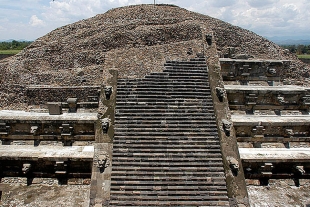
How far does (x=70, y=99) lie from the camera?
12.1 meters

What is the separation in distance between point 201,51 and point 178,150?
20.0 ft

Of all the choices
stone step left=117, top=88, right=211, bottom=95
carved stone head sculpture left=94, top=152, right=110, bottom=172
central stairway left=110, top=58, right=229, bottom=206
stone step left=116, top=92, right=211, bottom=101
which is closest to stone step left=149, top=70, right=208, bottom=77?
central stairway left=110, top=58, right=229, bottom=206

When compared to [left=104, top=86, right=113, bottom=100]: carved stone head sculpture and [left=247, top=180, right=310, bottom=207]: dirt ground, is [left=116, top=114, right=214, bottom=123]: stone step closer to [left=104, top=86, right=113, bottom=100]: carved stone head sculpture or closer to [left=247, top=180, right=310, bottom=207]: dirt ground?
[left=104, top=86, right=113, bottom=100]: carved stone head sculpture

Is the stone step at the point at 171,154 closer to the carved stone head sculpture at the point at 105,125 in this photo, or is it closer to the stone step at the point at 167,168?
the stone step at the point at 167,168

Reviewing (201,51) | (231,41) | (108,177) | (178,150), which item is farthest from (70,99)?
(231,41)

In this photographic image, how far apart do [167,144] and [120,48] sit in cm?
925

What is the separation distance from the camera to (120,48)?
15828 mm

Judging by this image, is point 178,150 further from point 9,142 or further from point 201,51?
point 9,142

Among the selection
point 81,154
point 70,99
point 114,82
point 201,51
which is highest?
point 201,51

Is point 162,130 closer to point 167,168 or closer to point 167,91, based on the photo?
point 167,168

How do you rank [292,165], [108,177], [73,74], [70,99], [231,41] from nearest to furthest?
[108,177]
[292,165]
[70,99]
[73,74]
[231,41]

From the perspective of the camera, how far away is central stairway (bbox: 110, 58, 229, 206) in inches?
305

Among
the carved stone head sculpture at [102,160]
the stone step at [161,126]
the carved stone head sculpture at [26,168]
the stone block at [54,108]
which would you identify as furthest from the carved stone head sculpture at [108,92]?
the carved stone head sculpture at [26,168]

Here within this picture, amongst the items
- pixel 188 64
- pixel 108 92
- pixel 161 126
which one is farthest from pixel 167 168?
pixel 188 64
